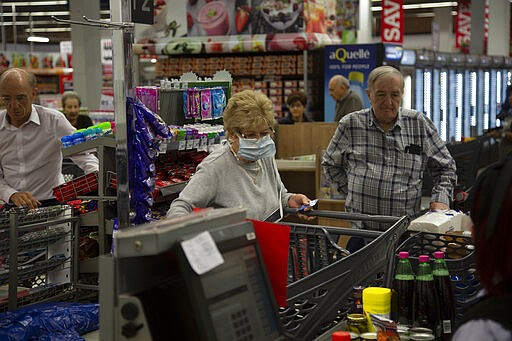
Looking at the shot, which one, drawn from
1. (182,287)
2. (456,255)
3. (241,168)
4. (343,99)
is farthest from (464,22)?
(182,287)

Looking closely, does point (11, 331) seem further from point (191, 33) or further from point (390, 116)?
point (191, 33)

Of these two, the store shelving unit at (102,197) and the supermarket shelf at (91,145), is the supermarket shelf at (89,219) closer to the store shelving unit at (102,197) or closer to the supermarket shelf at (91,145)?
the store shelving unit at (102,197)

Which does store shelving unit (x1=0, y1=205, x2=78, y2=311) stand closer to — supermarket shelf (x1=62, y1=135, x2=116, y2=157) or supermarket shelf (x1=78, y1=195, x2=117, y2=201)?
supermarket shelf (x1=78, y1=195, x2=117, y2=201)

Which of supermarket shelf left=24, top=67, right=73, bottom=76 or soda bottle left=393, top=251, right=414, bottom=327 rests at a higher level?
supermarket shelf left=24, top=67, right=73, bottom=76

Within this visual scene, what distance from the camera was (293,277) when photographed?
3102 millimetres

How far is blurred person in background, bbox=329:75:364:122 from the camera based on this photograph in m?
9.93

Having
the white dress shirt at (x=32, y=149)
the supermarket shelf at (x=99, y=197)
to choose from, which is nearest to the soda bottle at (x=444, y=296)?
the supermarket shelf at (x=99, y=197)

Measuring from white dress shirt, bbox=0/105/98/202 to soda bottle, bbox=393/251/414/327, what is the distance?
312cm

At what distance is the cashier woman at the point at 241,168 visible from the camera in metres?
3.50

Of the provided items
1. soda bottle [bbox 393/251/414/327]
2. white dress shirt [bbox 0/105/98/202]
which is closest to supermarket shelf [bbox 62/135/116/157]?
white dress shirt [bbox 0/105/98/202]

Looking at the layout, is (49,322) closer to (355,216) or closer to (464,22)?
(355,216)

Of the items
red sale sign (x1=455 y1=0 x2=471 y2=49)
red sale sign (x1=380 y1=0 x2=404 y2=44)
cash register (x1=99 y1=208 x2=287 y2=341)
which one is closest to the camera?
cash register (x1=99 y1=208 x2=287 y2=341)

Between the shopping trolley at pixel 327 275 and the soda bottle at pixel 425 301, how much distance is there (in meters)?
0.18

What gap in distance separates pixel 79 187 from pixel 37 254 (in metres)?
0.50
